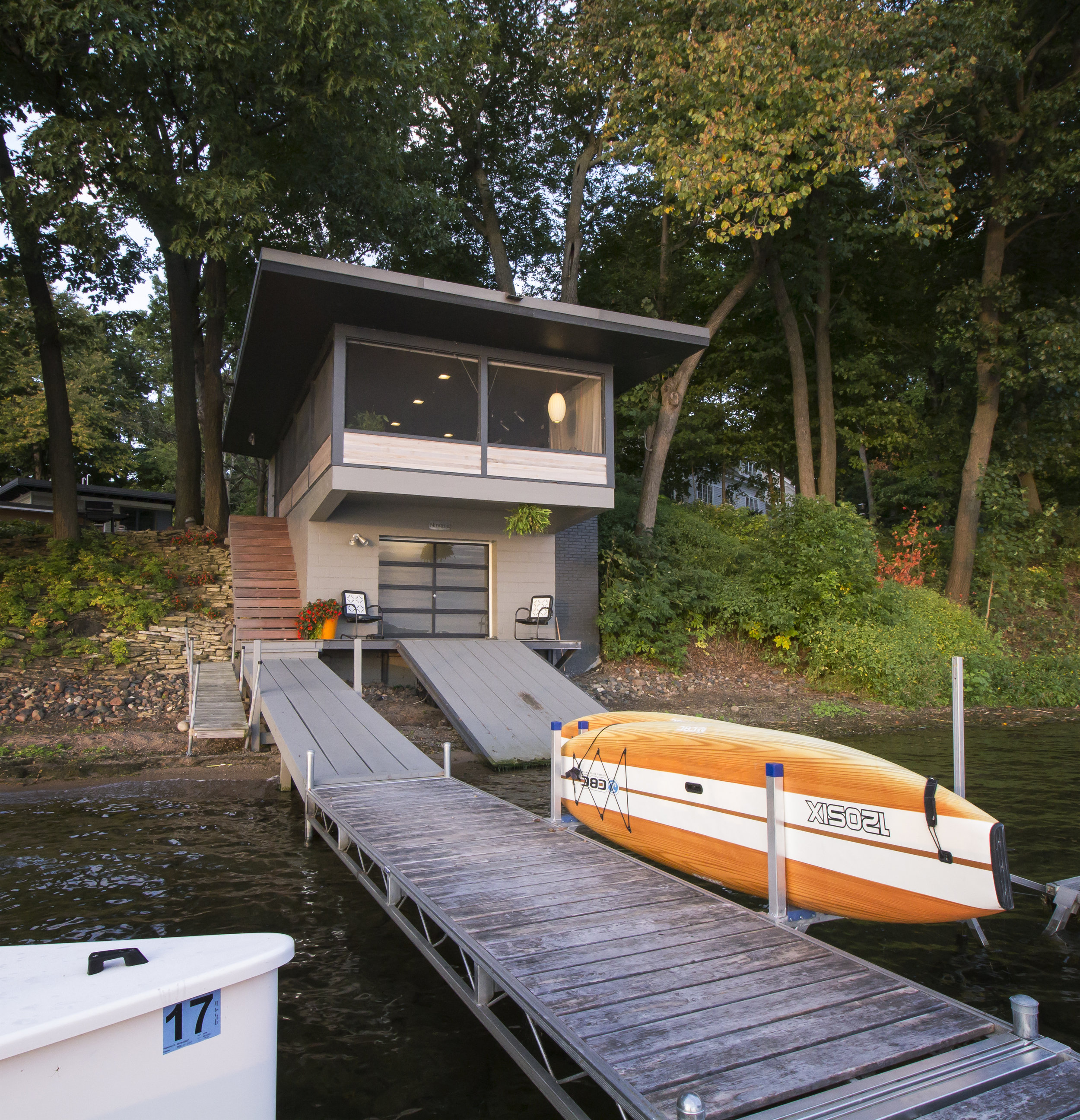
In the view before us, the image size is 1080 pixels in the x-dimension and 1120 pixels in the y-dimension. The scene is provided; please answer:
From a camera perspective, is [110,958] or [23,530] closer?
[110,958]

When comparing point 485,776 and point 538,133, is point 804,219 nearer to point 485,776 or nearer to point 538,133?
point 538,133

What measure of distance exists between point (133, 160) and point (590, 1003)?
14301mm

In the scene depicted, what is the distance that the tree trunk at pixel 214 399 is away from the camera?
57.8ft

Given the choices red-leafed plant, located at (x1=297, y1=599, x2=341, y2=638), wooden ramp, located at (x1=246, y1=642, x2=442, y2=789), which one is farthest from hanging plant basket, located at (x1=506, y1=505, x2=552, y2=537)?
wooden ramp, located at (x1=246, y1=642, x2=442, y2=789)

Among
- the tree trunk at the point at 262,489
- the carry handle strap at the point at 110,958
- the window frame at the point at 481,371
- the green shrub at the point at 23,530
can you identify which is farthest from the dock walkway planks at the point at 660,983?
the tree trunk at the point at 262,489

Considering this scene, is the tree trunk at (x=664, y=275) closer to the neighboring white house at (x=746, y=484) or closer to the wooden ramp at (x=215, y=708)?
the neighboring white house at (x=746, y=484)

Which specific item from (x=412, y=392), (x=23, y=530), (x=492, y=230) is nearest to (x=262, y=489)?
(x=23, y=530)

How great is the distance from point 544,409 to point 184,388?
31.8 feet

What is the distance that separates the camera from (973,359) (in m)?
18.6

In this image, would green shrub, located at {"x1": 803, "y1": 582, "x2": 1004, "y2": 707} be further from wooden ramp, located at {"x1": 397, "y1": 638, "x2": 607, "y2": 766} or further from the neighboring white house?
the neighboring white house

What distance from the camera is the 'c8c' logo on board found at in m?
3.96

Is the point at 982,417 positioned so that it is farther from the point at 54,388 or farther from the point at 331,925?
the point at 54,388

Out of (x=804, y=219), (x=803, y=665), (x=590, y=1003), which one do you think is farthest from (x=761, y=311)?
(x=590, y=1003)

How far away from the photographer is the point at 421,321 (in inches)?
454
